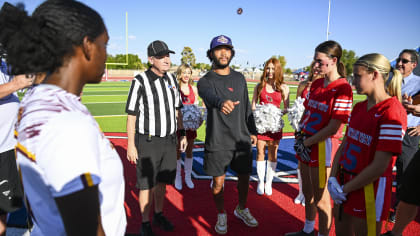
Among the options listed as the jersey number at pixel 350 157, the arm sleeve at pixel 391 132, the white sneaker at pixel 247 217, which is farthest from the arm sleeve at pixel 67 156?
the white sneaker at pixel 247 217

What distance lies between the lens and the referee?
3.08 m

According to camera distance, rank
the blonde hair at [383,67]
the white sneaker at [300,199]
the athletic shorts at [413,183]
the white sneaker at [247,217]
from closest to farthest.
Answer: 1. the blonde hair at [383,67]
2. the athletic shorts at [413,183]
3. the white sneaker at [247,217]
4. the white sneaker at [300,199]

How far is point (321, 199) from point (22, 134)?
2.69 metres

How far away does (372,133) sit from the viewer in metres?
1.90

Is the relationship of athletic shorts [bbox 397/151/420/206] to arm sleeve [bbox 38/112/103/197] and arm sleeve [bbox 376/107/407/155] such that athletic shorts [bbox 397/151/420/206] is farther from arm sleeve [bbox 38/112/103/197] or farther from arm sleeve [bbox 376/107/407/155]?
arm sleeve [bbox 38/112/103/197]

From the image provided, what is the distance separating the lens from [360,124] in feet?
6.61

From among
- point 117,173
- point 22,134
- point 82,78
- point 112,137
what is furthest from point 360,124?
point 112,137

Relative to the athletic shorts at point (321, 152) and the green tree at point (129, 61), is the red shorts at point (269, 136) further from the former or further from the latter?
the green tree at point (129, 61)

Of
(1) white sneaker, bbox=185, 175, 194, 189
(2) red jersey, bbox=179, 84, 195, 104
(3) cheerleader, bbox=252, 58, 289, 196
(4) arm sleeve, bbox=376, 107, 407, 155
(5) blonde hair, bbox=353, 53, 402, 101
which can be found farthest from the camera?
(2) red jersey, bbox=179, 84, 195, 104

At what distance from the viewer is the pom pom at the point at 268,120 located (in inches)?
166

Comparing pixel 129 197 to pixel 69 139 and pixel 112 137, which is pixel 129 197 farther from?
pixel 112 137

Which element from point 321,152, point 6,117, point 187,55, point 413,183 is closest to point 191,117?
point 321,152

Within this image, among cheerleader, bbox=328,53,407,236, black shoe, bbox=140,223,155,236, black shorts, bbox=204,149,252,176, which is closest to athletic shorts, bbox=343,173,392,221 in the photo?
cheerleader, bbox=328,53,407,236

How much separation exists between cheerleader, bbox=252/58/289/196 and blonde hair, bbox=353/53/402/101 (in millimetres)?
2370
